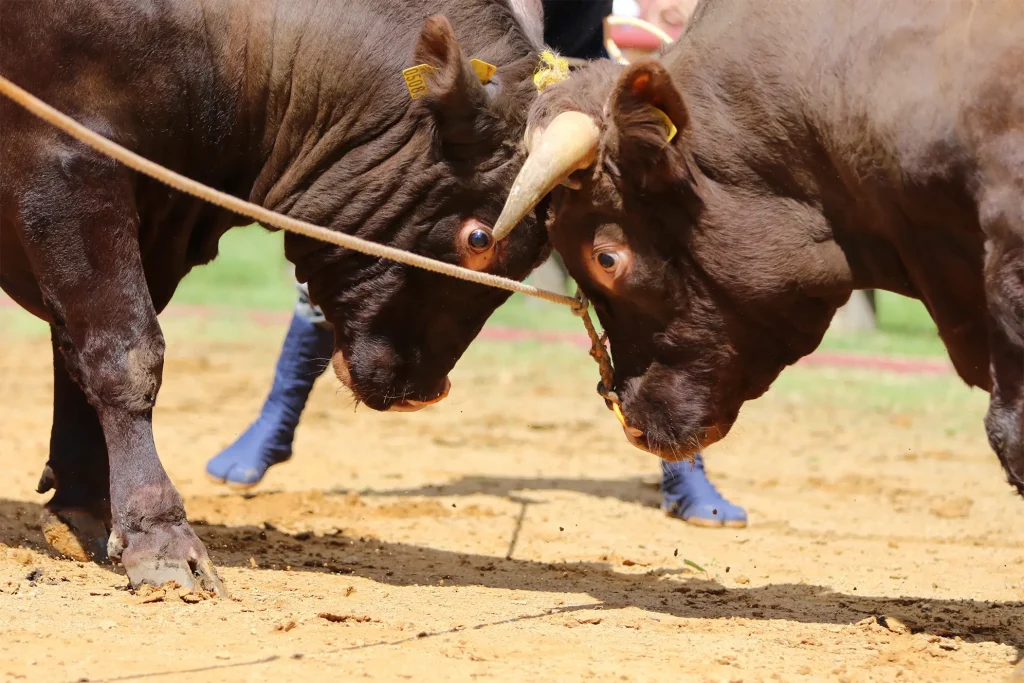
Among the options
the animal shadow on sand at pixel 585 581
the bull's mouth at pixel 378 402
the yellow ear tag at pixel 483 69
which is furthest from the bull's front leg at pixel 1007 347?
the bull's mouth at pixel 378 402

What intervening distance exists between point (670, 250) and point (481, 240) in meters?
0.94

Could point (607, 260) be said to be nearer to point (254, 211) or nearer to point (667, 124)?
point (667, 124)

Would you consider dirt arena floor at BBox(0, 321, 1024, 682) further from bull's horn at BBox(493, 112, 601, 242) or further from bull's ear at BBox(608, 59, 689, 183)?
bull's ear at BBox(608, 59, 689, 183)

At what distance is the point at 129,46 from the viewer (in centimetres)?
475

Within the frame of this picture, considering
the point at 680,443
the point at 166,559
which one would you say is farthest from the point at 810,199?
the point at 166,559

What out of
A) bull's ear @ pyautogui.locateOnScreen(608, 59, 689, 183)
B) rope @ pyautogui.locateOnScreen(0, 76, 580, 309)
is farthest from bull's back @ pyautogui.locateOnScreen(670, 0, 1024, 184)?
rope @ pyautogui.locateOnScreen(0, 76, 580, 309)

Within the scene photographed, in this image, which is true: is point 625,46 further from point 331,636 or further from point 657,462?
point 331,636

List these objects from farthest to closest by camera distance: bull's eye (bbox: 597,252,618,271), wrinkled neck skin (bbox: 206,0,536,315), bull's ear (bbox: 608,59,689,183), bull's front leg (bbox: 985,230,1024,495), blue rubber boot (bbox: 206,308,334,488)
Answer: blue rubber boot (bbox: 206,308,334,488) → wrinkled neck skin (bbox: 206,0,536,315) → bull's eye (bbox: 597,252,618,271) → bull's ear (bbox: 608,59,689,183) → bull's front leg (bbox: 985,230,1024,495)

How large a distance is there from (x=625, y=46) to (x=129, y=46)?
11.7 ft

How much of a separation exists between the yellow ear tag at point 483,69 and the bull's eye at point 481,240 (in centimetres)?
54

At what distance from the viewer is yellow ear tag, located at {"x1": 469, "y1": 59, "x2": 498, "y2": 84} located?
4938 millimetres

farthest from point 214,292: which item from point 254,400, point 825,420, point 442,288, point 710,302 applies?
point 710,302

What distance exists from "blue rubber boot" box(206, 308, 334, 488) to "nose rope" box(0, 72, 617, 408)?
236 cm

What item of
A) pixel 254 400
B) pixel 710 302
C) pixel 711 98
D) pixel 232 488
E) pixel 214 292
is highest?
pixel 711 98
